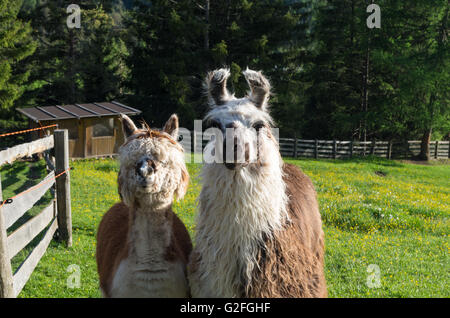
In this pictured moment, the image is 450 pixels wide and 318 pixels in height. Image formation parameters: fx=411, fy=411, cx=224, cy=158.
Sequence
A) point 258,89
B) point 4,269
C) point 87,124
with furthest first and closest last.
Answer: point 87,124 < point 4,269 < point 258,89

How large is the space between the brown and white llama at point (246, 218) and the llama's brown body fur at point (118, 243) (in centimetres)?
25

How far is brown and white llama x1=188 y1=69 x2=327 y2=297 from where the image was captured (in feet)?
10.0

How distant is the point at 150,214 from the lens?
11.3 feet

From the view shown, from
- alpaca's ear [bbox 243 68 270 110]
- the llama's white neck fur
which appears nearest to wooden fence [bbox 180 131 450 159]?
alpaca's ear [bbox 243 68 270 110]

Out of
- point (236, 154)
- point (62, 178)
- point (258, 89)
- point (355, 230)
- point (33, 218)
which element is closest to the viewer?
point (236, 154)

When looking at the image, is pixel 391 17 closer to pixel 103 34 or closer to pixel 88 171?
pixel 103 34

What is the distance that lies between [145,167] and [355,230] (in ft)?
25.4

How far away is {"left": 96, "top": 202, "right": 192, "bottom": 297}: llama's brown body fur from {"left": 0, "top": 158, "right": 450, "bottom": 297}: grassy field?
2.12 ft

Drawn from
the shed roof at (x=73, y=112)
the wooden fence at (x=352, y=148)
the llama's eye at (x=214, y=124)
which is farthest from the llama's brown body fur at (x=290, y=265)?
the wooden fence at (x=352, y=148)

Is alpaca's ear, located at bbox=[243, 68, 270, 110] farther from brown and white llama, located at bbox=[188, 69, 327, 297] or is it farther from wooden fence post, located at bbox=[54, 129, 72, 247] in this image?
wooden fence post, located at bbox=[54, 129, 72, 247]

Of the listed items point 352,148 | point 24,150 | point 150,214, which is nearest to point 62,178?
point 24,150

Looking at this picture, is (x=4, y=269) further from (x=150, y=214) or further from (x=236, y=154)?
(x=236, y=154)

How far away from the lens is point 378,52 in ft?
78.9

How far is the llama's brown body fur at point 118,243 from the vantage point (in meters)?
3.57
